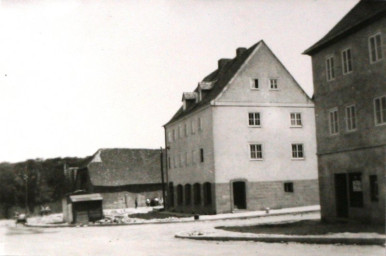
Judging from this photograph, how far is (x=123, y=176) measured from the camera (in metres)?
63.8

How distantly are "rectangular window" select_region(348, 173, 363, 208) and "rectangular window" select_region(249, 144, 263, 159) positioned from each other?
15398 millimetres

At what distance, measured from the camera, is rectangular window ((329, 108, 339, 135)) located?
76.4ft

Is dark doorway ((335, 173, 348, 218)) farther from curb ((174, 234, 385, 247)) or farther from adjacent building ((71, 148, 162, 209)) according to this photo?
adjacent building ((71, 148, 162, 209))

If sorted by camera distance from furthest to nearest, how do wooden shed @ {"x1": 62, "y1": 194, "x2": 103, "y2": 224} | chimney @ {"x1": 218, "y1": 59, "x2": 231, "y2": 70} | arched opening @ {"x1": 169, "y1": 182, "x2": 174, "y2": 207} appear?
arched opening @ {"x1": 169, "y1": 182, "x2": 174, "y2": 207}, chimney @ {"x1": 218, "y1": 59, "x2": 231, "y2": 70}, wooden shed @ {"x1": 62, "y1": 194, "x2": 103, "y2": 224}

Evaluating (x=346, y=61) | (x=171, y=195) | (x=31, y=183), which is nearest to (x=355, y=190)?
(x=346, y=61)

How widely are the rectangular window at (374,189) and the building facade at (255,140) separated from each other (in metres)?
16.5

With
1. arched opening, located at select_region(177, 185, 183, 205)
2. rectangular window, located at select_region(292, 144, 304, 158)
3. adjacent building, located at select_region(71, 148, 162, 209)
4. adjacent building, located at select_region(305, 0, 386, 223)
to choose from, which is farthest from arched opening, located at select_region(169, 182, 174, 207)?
adjacent building, located at select_region(305, 0, 386, 223)

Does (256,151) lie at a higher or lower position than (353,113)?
lower

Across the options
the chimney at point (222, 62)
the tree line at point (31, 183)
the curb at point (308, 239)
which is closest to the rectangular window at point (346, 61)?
the curb at point (308, 239)

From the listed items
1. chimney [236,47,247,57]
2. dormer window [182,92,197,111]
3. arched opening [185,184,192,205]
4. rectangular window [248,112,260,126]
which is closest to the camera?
rectangular window [248,112,260,126]

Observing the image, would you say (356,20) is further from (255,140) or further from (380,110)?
(255,140)

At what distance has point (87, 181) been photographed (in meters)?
66.2

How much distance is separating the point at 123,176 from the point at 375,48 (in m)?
48.0

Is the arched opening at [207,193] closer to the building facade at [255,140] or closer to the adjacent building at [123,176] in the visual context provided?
the building facade at [255,140]
